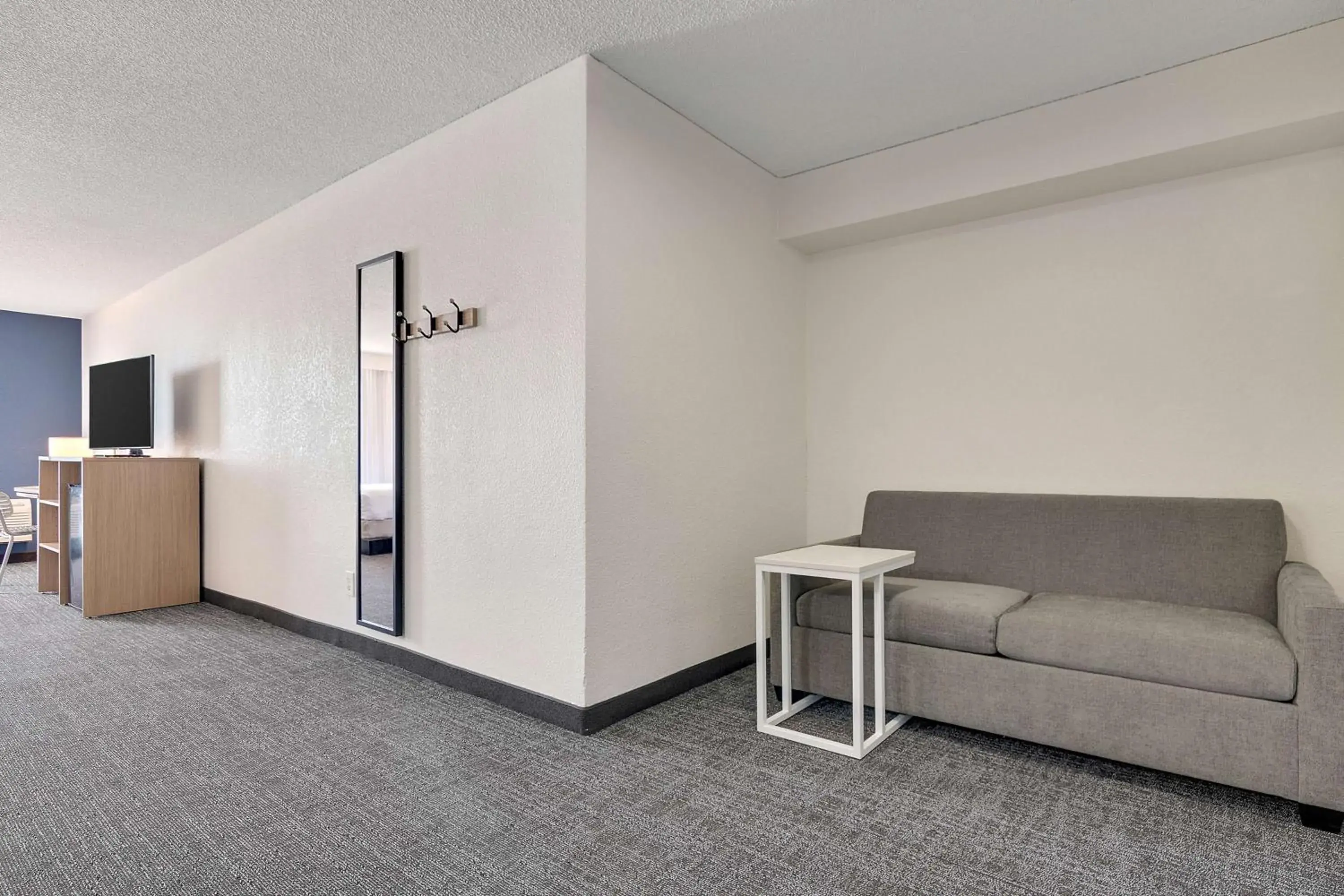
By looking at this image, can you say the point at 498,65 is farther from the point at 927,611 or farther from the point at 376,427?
the point at 927,611

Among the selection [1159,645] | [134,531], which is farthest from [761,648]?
[134,531]

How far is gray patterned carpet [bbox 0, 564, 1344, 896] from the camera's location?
1.68 m

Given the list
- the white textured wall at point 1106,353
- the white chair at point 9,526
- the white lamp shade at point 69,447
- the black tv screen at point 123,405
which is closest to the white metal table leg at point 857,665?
the white textured wall at point 1106,353

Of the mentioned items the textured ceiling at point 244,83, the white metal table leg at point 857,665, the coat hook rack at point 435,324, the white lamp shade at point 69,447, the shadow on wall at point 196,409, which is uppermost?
the textured ceiling at point 244,83

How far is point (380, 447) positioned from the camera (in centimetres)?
340

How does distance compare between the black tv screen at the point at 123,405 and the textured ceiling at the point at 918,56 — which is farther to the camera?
the black tv screen at the point at 123,405

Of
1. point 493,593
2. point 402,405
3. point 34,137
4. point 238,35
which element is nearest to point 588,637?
point 493,593

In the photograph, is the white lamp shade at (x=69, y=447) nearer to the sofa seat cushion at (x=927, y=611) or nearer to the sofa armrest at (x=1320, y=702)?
the sofa seat cushion at (x=927, y=611)

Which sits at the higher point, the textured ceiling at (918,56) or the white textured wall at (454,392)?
the textured ceiling at (918,56)

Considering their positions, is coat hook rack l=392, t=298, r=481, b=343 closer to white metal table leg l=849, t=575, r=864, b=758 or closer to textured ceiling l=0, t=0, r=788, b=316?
textured ceiling l=0, t=0, r=788, b=316

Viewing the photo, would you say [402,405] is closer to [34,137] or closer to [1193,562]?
[34,137]

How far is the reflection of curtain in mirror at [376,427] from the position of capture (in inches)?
132

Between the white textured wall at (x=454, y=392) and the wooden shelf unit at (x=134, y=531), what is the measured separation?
2.21 feet

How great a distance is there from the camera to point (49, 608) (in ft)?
15.5
